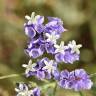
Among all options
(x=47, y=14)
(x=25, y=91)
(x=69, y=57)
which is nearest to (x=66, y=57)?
(x=69, y=57)

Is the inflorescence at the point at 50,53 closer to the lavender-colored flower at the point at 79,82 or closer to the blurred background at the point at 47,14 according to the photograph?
the lavender-colored flower at the point at 79,82

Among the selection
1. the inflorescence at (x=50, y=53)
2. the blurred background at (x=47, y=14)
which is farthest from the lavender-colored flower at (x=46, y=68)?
the blurred background at (x=47, y=14)

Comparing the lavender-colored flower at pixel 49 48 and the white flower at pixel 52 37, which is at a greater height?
the white flower at pixel 52 37

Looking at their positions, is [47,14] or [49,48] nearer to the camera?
[49,48]

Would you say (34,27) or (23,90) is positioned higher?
(34,27)

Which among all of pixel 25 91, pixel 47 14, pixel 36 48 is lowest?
pixel 25 91

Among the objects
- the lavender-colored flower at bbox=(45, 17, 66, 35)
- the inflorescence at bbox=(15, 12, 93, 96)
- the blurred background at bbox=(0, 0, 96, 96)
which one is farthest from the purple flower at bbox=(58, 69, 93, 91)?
the blurred background at bbox=(0, 0, 96, 96)

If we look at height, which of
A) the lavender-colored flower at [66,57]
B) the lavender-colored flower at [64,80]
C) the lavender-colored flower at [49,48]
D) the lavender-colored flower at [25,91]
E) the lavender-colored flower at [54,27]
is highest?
the lavender-colored flower at [54,27]

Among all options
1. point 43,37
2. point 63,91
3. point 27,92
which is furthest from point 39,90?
point 63,91

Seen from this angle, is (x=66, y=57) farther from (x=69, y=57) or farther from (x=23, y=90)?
(x=23, y=90)
